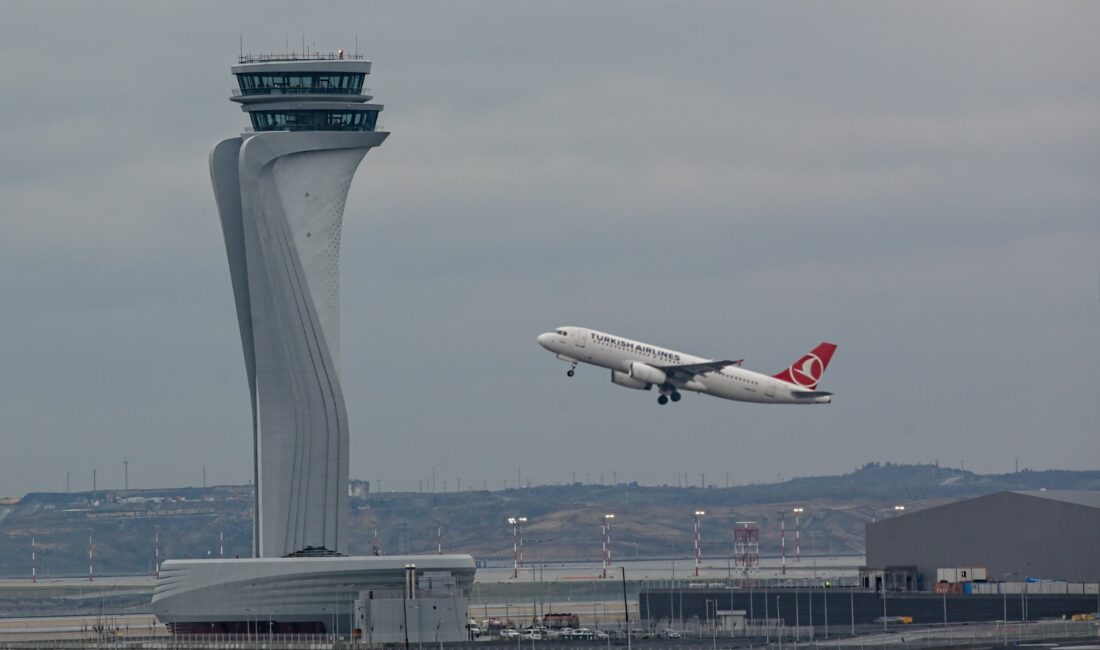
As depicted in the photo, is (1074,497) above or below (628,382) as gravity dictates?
below

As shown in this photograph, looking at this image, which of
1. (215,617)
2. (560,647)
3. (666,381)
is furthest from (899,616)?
(215,617)

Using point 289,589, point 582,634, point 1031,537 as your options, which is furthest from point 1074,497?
point 289,589

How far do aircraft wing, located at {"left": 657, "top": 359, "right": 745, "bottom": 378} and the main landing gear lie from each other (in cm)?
165

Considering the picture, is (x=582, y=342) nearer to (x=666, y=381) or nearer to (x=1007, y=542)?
(x=666, y=381)

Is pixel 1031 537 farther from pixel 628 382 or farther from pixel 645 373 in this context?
pixel 628 382

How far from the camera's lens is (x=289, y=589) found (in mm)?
191625

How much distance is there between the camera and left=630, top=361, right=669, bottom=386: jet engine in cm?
18650

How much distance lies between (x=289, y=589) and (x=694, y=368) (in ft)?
133

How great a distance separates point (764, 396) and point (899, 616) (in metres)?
24.8

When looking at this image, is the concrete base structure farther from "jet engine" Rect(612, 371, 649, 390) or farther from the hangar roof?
the hangar roof

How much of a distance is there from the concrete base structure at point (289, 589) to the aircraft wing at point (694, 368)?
2433cm

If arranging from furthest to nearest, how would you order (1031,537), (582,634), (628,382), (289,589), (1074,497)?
(1074,497)
(1031,537)
(289,589)
(628,382)
(582,634)

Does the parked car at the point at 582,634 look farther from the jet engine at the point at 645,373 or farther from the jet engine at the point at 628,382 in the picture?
the jet engine at the point at 645,373

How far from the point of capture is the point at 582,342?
188m
